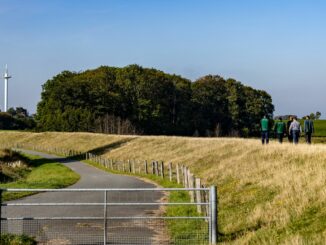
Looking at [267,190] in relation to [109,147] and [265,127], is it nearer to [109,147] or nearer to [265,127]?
[265,127]

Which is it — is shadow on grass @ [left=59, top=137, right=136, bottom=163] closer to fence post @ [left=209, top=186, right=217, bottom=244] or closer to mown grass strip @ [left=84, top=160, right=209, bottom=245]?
mown grass strip @ [left=84, top=160, right=209, bottom=245]

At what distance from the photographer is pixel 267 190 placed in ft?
60.3

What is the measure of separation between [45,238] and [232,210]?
19.7 feet

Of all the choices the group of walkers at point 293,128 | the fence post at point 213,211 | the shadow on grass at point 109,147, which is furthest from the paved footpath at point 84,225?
the shadow on grass at point 109,147

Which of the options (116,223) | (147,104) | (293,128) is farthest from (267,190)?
(147,104)

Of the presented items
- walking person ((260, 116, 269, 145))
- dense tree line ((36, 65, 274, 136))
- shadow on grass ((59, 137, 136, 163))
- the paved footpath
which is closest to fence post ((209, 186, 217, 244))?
the paved footpath

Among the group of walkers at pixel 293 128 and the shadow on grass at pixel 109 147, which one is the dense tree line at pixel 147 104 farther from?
the group of walkers at pixel 293 128

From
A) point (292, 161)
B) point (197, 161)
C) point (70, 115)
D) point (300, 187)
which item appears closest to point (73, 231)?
point (300, 187)

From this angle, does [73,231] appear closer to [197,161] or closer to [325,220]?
[325,220]

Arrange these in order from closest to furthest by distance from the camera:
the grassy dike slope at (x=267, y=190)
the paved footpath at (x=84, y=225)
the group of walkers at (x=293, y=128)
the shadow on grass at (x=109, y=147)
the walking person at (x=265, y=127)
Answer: the grassy dike slope at (x=267, y=190) < the paved footpath at (x=84, y=225) < the group of walkers at (x=293, y=128) < the walking person at (x=265, y=127) < the shadow on grass at (x=109, y=147)

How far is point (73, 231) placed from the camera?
1477cm

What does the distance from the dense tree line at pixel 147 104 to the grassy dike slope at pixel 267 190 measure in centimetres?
6404

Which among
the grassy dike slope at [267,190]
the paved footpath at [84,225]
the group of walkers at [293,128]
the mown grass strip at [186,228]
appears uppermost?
the group of walkers at [293,128]

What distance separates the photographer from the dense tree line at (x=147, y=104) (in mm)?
104875
